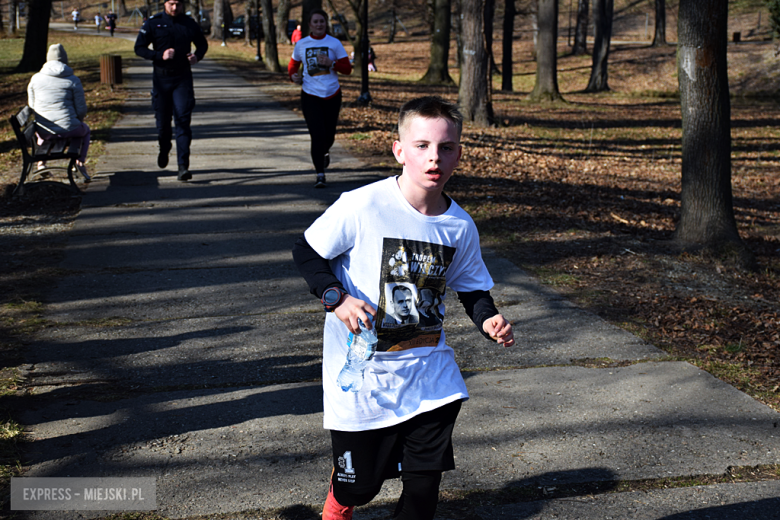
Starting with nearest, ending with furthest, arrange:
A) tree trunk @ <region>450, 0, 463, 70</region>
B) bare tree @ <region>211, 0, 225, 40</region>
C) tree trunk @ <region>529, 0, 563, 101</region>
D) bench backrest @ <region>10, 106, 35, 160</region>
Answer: bench backrest @ <region>10, 106, 35, 160</region>, tree trunk @ <region>450, 0, 463, 70</region>, tree trunk @ <region>529, 0, 563, 101</region>, bare tree @ <region>211, 0, 225, 40</region>

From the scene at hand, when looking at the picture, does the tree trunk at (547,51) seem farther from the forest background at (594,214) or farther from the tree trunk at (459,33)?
the tree trunk at (459,33)

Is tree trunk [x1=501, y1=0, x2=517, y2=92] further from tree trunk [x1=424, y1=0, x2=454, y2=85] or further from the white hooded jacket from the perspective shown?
the white hooded jacket

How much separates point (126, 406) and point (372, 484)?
1969mm

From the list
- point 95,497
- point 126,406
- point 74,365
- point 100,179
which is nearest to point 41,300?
point 74,365

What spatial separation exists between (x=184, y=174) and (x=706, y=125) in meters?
6.22

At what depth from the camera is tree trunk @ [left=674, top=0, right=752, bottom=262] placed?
705cm

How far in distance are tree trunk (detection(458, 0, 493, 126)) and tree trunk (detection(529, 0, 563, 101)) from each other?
8.38 m

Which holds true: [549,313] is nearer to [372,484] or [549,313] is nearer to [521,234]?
[521,234]

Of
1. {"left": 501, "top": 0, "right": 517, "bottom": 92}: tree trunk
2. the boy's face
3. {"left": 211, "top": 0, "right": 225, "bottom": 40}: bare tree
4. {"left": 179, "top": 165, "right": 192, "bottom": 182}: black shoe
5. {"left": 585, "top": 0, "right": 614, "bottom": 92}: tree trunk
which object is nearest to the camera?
the boy's face

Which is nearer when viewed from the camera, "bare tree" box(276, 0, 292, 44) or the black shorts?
the black shorts

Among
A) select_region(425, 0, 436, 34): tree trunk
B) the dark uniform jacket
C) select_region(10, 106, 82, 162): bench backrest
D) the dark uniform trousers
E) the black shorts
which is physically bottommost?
the black shorts

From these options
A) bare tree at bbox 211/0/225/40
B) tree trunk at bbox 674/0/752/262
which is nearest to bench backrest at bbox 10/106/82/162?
tree trunk at bbox 674/0/752/262

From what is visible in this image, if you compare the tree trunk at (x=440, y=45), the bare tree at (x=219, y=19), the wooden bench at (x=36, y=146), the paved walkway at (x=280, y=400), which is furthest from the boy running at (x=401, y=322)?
the bare tree at (x=219, y=19)

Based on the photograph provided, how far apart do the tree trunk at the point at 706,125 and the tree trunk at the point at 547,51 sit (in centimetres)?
1738
